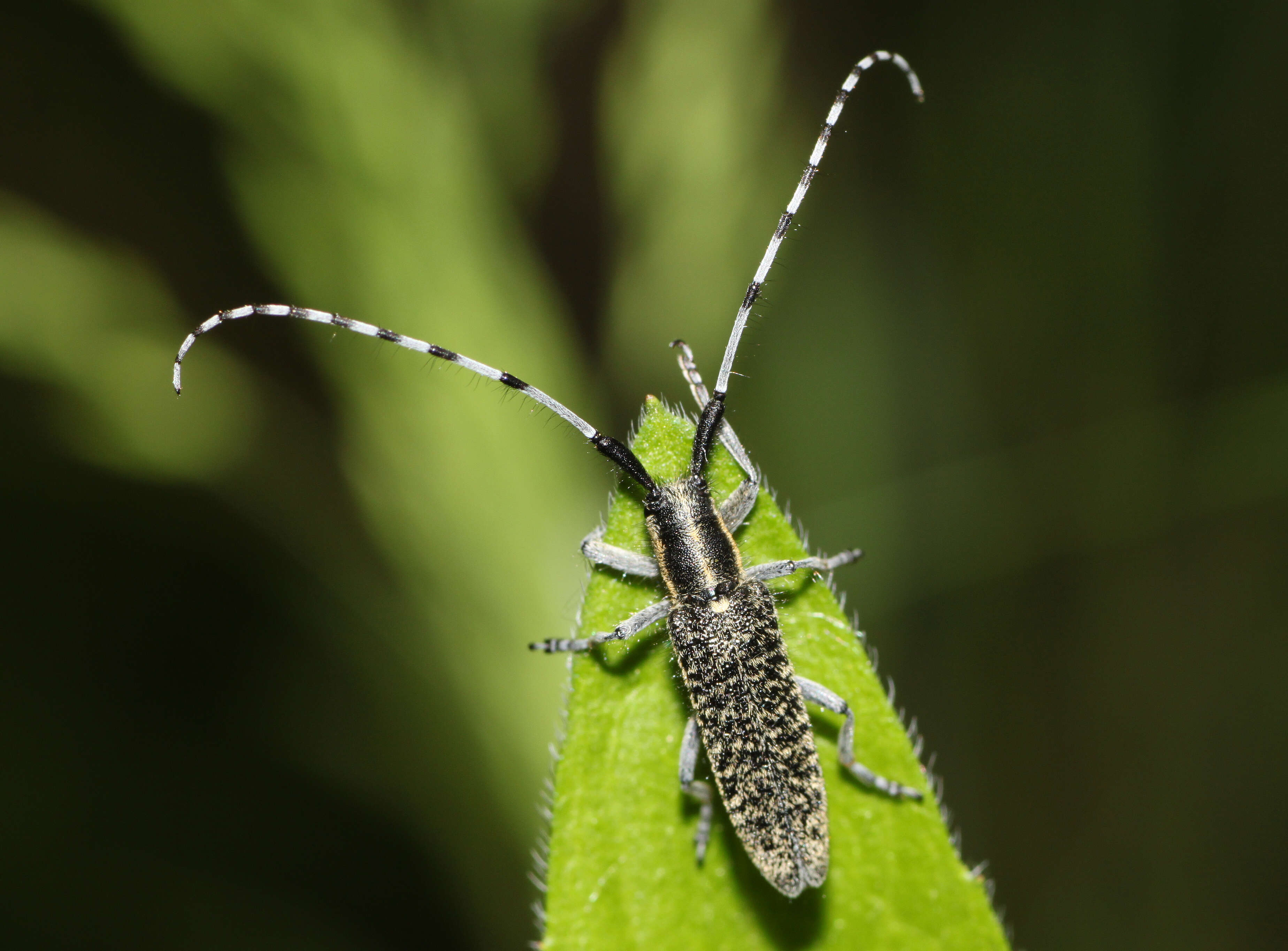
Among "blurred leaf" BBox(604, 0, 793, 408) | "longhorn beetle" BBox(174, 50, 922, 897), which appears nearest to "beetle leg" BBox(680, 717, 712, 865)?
"longhorn beetle" BBox(174, 50, 922, 897)

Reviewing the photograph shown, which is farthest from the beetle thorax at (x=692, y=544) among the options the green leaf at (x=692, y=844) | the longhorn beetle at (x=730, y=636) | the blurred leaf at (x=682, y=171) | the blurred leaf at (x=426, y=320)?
the blurred leaf at (x=682, y=171)

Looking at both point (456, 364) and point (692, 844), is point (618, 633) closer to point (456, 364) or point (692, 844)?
point (692, 844)

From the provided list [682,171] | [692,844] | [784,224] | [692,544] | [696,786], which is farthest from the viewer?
[682,171]

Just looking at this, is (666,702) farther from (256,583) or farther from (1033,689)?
(1033,689)

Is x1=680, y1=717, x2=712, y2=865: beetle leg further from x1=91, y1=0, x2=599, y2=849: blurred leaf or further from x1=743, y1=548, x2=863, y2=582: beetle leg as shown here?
x1=91, y1=0, x2=599, y2=849: blurred leaf

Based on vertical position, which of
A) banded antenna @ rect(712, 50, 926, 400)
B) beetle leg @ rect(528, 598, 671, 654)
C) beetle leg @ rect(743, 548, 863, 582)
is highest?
banded antenna @ rect(712, 50, 926, 400)

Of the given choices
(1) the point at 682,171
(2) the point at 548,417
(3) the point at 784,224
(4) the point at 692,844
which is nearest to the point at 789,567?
(4) the point at 692,844

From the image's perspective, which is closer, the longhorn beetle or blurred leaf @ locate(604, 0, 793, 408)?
the longhorn beetle

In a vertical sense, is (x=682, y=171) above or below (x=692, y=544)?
above
